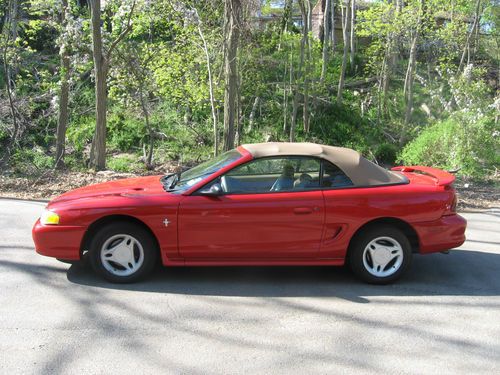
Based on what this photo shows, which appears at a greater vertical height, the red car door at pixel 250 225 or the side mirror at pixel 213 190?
the side mirror at pixel 213 190

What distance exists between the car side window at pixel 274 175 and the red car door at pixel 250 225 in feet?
0.45

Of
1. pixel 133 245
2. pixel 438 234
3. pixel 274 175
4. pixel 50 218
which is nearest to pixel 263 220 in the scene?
pixel 274 175

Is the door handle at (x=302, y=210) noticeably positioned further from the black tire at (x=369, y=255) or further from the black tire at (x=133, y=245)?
the black tire at (x=133, y=245)

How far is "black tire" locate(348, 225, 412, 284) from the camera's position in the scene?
209 inches

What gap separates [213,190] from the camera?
17.0 feet

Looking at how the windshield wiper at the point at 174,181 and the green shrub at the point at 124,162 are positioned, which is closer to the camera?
the windshield wiper at the point at 174,181

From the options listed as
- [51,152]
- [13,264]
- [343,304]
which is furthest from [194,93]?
[343,304]

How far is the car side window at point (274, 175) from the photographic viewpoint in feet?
17.4

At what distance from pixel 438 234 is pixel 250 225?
1973 mm

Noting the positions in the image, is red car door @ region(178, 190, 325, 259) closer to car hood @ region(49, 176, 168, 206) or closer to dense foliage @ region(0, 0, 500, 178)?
car hood @ region(49, 176, 168, 206)

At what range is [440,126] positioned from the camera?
49.2 feet

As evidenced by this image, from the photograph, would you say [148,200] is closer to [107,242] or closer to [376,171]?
[107,242]

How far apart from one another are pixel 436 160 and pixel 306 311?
10.9 meters

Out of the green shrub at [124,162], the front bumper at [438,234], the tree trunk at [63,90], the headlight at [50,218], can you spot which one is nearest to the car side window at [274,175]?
the front bumper at [438,234]
